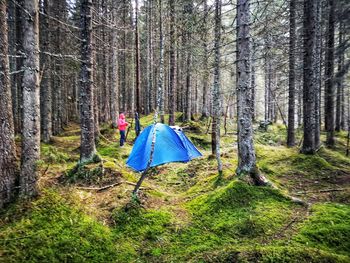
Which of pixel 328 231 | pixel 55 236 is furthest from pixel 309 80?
pixel 55 236

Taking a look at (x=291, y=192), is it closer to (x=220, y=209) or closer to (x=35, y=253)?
(x=220, y=209)

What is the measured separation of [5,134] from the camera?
16.7ft

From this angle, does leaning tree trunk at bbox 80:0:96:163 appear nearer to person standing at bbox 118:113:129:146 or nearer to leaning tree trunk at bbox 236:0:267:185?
leaning tree trunk at bbox 236:0:267:185

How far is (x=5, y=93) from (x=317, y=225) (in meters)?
6.46

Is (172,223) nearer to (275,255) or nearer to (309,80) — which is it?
(275,255)

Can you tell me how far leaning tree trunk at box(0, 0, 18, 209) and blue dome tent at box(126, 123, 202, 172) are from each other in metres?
4.03

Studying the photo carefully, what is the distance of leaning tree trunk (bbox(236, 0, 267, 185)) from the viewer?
6543 millimetres

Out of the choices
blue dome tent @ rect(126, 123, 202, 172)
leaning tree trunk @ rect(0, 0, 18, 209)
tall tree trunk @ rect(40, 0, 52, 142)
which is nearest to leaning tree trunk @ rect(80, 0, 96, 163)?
blue dome tent @ rect(126, 123, 202, 172)

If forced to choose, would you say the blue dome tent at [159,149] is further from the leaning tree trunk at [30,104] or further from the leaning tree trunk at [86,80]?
the leaning tree trunk at [30,104]

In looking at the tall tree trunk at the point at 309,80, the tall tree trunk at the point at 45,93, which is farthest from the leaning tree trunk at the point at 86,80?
the tall tree trunk at the point at 309,80

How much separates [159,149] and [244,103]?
320 cm

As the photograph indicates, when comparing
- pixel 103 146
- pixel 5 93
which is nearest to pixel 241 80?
pixel 5 93

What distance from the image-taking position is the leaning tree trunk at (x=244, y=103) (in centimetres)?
654

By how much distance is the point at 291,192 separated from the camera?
716 centimetres
